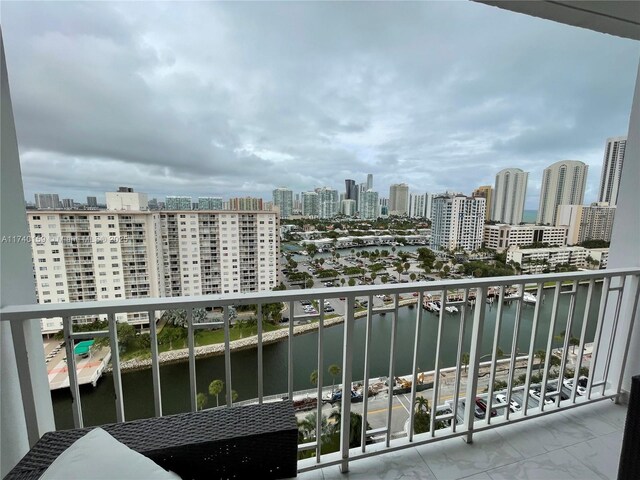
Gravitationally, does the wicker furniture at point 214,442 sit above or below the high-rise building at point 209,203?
below

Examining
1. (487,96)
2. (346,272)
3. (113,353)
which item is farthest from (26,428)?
(487,96)

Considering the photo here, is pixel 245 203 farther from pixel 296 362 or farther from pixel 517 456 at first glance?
pixel 517 456

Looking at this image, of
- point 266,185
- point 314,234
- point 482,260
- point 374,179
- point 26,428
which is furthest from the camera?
point 374,179

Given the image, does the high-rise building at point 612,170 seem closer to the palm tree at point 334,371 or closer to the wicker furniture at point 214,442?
the palm tree at point 334,371

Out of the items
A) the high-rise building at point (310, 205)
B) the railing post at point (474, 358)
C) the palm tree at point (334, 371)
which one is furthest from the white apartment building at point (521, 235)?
the palm tree at point (334, 371)

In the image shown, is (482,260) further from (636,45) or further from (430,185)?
(636,45)

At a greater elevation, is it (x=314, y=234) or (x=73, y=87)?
(x=73, y=87)

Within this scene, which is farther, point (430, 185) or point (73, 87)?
point (430, 185)
